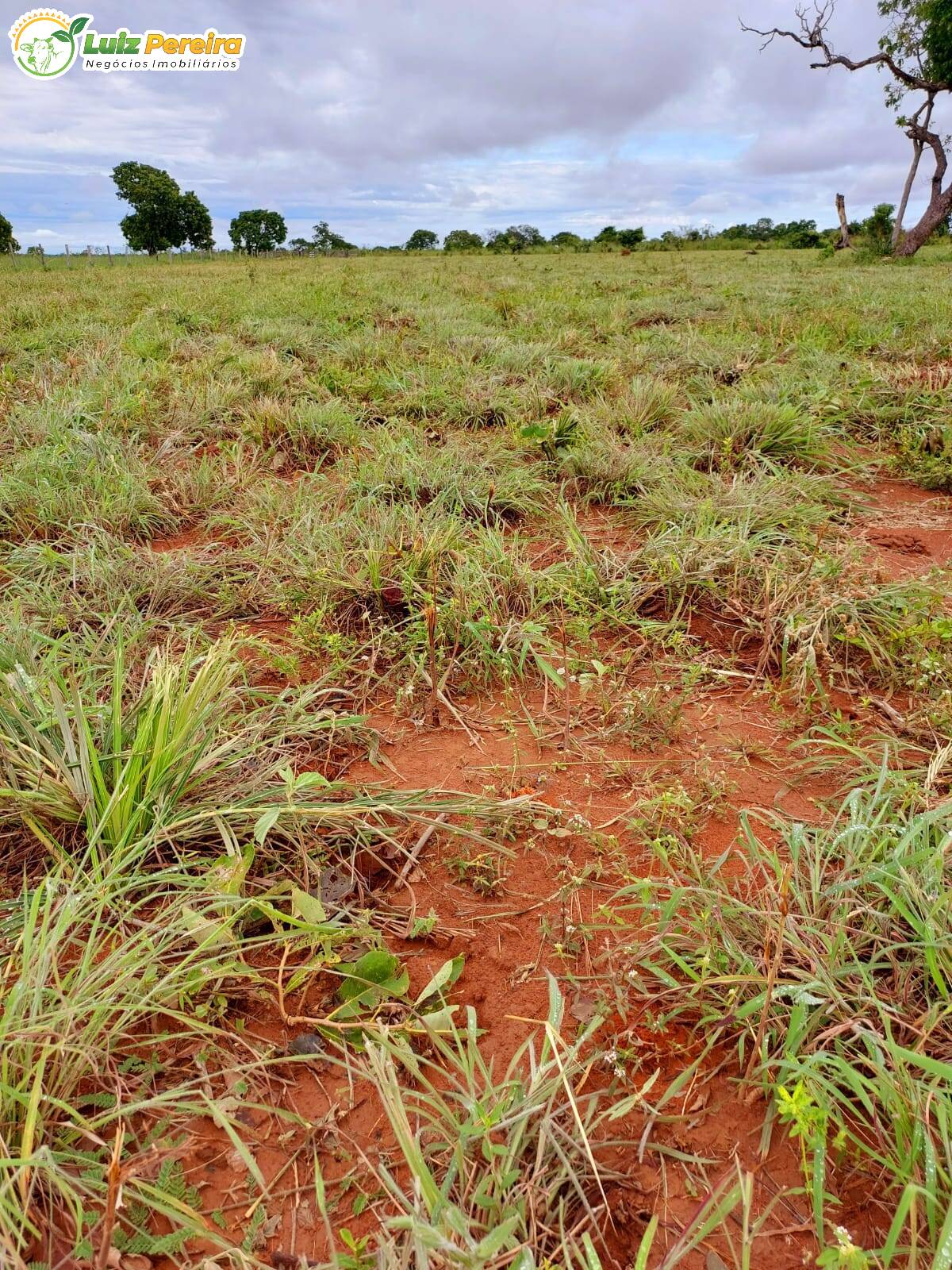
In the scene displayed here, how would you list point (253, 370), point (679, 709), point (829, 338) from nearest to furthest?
point (679, 709) → point (253, 370) → point (829, 338)

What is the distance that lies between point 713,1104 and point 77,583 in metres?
2.53

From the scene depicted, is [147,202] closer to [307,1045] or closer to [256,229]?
[256,229]

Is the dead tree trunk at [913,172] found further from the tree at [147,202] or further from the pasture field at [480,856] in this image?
the tree at [147,202]

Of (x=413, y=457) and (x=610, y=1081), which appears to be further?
(x=413, y=457)

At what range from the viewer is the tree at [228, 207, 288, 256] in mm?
58344

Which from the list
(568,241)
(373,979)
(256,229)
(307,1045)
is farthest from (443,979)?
(256,229)

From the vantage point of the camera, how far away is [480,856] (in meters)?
1.54

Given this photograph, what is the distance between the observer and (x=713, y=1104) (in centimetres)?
109

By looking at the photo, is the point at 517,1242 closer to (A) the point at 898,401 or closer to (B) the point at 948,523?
(B) the point at 948,523

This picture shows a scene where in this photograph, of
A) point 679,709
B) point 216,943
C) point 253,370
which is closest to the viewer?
point 216,943

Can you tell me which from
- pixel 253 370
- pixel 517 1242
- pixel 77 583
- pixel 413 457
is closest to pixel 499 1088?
pixel 517 1242

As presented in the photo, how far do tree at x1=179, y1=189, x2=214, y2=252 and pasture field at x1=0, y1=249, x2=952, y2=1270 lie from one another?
5337cm

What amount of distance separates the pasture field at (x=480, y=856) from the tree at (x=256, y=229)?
64.8 m

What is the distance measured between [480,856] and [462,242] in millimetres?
30063
